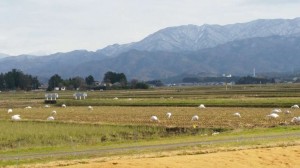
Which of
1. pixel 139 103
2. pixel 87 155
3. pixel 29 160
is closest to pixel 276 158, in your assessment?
pixel 87 155

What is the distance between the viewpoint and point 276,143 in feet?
90.0

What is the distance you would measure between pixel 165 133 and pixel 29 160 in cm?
1663

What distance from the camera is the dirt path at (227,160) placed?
2122 cm

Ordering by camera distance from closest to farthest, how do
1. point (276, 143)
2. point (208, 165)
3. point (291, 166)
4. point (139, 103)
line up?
point (208, 165) < point (291, 166) < point (276, 143) < point (139, 103)

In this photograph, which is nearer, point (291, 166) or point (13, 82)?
point (291, 166)

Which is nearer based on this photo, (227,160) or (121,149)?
(227,160)

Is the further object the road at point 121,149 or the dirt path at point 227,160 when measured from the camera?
the road at point 121,149

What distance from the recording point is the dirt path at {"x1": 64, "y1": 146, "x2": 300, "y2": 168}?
2122 centimetres

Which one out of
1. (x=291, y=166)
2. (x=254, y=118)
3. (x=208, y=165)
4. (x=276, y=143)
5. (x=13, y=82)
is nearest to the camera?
(x=208, y=165)

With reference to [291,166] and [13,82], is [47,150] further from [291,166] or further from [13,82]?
[13,82]

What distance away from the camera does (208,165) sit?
870 inches

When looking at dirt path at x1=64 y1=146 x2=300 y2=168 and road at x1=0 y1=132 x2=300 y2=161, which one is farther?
road at x1=0 y1=132 x2=300 y2=161

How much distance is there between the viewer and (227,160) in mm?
23125

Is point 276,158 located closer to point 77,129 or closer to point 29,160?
point 29,160
